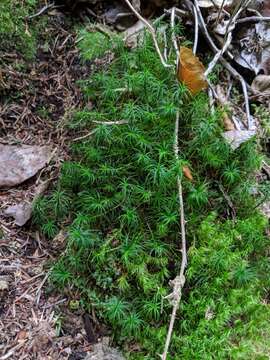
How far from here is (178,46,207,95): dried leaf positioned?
3285mm

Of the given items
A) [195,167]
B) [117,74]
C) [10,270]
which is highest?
[117,74]

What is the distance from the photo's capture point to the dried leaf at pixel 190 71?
3.29 metres

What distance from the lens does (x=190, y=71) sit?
3283 millimetres

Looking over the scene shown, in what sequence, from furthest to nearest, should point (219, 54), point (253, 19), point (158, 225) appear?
point (253, 19)
point (219, 54)
point (158, 225)

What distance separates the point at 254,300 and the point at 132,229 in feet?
2.89

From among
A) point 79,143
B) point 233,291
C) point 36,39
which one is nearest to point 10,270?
point 79,143

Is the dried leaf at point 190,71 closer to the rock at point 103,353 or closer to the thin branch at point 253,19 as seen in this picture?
the thin branch at point 253,19

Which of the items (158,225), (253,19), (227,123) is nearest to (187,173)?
(158,225)

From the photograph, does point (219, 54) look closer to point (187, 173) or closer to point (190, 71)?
point (190, 71)

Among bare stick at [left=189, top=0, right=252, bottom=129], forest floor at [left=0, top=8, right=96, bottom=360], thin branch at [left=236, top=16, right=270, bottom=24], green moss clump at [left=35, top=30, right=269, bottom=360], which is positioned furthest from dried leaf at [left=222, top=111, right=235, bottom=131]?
forest floor at [left=0, top=8, right=96, bottom=360]

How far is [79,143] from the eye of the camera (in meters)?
3.39

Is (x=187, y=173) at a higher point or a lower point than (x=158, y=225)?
higher

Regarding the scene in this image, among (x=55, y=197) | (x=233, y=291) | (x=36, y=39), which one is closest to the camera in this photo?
(x=233, y=291)

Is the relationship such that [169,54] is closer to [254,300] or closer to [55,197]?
[55,197]
